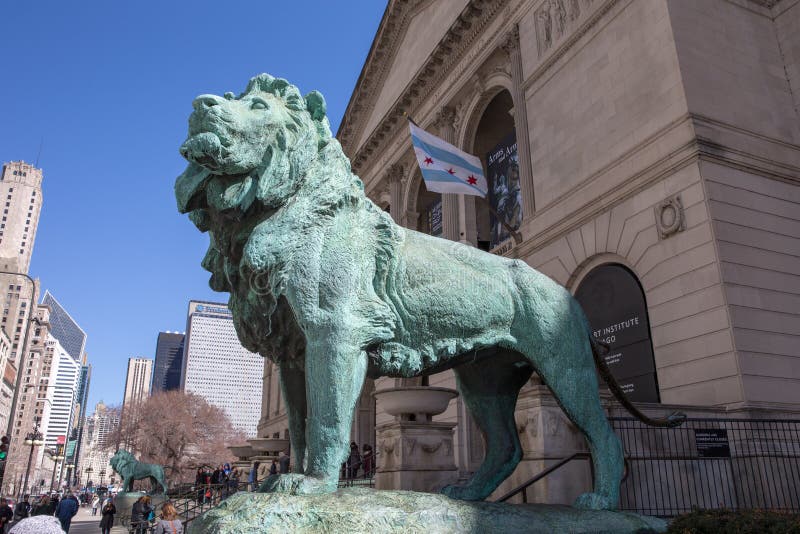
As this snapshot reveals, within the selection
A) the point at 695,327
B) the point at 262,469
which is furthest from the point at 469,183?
the point at 262,469

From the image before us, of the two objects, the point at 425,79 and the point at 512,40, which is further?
the point at 425,79

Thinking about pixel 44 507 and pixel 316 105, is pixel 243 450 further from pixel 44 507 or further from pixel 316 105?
pixel 316 105

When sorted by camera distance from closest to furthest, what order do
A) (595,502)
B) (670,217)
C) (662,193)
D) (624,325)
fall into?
1. (595,502)
2. (670,217)
3. (662,193)
4. (624,325)

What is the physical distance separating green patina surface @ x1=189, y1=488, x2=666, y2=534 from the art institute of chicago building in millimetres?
4284

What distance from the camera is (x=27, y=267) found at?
452ft

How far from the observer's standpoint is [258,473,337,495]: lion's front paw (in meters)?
3.06

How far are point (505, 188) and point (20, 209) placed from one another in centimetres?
14562

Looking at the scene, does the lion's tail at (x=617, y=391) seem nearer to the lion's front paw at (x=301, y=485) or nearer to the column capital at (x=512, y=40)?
the lion's front paw at (x=301, y=485)

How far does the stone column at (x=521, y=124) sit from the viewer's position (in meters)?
20.1

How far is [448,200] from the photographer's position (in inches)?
1036

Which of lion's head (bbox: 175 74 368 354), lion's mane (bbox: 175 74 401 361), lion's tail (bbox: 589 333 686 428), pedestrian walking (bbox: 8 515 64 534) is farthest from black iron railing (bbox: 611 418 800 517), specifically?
pedestrian walking (bbox: 8 515 64 534)

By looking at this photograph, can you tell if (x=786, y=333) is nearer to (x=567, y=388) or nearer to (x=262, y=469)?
(x=567, y=388)

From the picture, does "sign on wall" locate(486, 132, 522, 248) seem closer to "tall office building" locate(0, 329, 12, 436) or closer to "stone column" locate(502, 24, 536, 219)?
"stone column" locate(502, 24, 536, 219)

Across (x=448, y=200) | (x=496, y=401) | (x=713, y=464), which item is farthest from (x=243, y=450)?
(x=496, y=401)
